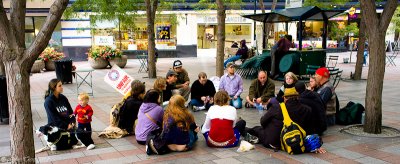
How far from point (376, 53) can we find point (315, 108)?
Result: 60.3 inches

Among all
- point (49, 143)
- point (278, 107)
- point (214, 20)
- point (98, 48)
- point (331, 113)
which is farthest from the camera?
point (214, 20)

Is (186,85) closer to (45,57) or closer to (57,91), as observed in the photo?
(57,91)

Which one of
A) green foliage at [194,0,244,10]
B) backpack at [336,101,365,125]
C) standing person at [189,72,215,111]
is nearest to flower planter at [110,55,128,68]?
green foliage at [194,0,244,10]

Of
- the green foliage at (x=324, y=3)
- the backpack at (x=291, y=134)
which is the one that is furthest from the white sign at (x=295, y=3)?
the backpack at (x=291, y=134)

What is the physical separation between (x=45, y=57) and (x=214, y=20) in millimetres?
13975

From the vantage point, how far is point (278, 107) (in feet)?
18.5

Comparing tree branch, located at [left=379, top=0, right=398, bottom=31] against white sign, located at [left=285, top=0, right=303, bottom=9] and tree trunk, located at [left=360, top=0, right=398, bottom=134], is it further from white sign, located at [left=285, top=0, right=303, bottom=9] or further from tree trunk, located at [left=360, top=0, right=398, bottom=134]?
white sign, located at [left=285, top=0, right=303, bottom=9]

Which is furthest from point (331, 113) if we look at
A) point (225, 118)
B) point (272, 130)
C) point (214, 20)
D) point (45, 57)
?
point (214, 20)

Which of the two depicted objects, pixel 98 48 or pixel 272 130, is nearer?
pixel 272 130

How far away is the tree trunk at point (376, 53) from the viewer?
6566mm

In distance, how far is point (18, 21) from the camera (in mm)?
4211

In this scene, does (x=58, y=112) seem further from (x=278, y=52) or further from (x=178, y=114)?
(x=278, y=52)

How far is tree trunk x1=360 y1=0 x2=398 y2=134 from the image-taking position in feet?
21.5

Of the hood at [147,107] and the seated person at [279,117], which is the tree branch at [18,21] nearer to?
the hood at [147,107]
